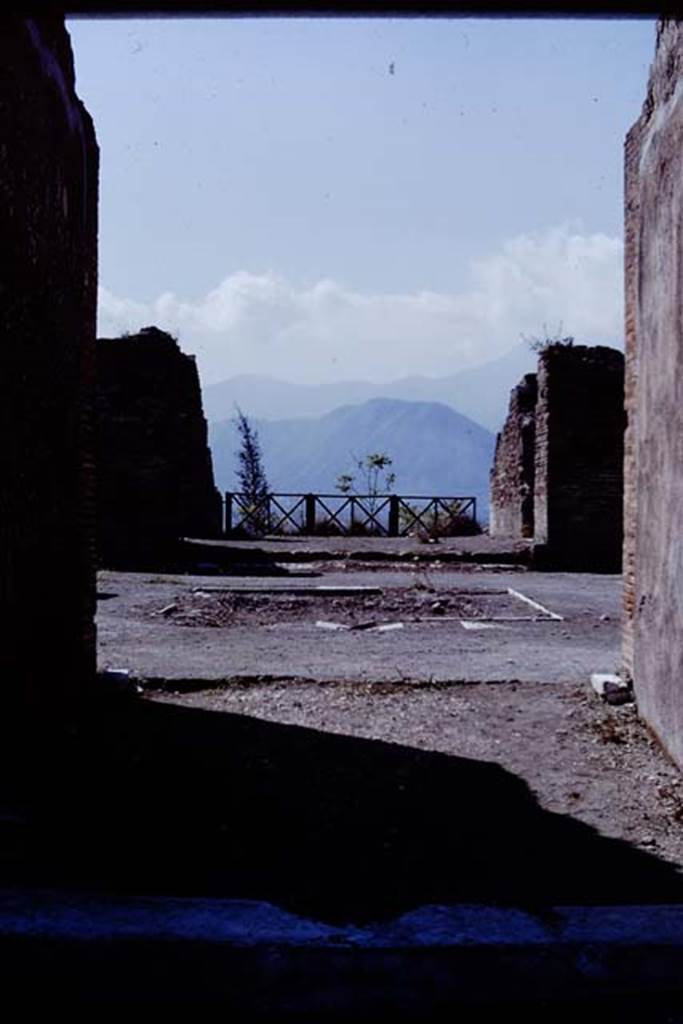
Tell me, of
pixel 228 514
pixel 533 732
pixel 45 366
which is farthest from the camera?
pixel 228 514

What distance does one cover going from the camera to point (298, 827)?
3.19m

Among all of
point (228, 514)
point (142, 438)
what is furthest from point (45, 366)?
point (228, 514)

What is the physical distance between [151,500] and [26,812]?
13829mm

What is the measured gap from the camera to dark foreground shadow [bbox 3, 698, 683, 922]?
8.73 feet

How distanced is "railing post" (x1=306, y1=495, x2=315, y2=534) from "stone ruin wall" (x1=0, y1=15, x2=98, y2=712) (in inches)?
655

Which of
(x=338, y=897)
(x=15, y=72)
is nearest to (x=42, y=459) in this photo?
(x=15, y=72)

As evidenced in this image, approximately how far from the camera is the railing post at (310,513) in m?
21.8

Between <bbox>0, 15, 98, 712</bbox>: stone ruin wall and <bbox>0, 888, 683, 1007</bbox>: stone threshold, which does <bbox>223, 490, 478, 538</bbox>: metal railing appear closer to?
<bbox>0, 15, 98, 712</bbox>: stone ruin wall

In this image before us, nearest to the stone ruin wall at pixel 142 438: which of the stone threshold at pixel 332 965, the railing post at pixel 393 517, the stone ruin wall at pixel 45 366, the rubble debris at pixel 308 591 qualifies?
the rubble debris at pixel 308 591

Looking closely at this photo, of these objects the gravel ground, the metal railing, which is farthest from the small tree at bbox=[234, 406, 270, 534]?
the gravel ground

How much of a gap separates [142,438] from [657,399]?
1327 centimetres

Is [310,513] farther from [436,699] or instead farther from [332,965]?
[332,965]

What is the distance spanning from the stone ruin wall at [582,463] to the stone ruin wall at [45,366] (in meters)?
10.8

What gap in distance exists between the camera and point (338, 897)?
8.53 feet
